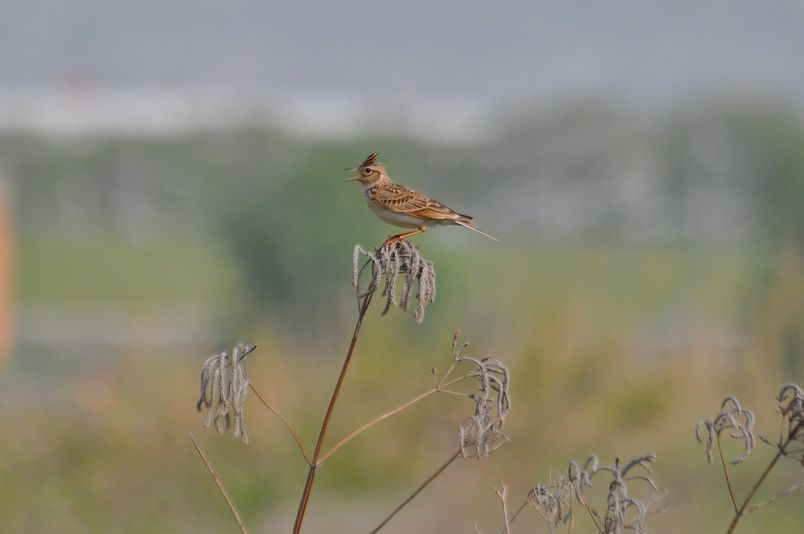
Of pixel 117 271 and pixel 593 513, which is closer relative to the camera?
pixel 593 513

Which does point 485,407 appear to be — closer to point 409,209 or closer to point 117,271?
point 409,209

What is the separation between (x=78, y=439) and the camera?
51.4 feet

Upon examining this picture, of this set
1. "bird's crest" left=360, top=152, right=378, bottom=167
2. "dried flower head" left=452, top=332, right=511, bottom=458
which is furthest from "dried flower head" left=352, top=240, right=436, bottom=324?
"bird's crest" left=360, top=152, right=378, bottom=167

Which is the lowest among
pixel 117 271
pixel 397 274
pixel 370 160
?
pixel 117 271

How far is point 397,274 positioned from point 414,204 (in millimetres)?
1976

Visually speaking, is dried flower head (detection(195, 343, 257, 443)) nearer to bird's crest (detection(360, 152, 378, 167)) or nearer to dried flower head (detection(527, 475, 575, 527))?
dried flower head (detection(527, 475, 575, 527))

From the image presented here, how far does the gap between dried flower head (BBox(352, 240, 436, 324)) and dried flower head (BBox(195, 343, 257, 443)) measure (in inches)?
10.2

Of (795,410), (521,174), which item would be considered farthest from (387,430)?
(521,174)

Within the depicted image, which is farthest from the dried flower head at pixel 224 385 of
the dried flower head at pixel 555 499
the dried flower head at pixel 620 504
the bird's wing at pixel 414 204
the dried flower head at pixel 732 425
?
A: the bird's wing at pixel 414 204

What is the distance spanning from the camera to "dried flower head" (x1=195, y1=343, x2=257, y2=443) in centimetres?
265

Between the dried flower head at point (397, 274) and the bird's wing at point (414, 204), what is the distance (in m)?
1.74

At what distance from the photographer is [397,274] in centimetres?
276

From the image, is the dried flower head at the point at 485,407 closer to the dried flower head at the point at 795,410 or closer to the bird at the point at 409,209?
the dried flower head at the point at 795,410

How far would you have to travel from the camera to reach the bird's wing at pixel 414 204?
4695 millimetres
